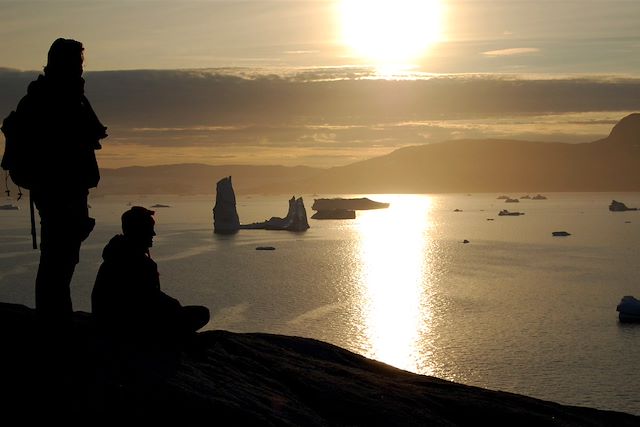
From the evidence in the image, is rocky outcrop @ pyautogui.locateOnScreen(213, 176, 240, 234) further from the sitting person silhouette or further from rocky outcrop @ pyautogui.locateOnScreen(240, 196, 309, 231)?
the sitting person silhouette

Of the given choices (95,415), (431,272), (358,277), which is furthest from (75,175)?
(431,272)

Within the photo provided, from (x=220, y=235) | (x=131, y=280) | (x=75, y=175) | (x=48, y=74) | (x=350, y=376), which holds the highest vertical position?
(x=48, y=74)

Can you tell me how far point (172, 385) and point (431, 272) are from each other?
53.3 m

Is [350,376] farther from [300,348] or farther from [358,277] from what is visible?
[358,277]

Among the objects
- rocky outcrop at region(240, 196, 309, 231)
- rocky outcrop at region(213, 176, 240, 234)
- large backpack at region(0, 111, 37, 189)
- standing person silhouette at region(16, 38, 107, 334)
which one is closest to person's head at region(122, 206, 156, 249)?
standing person silhouette at region(16, 38, 107, 334)

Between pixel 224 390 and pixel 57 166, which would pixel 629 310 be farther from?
pixel 57 166

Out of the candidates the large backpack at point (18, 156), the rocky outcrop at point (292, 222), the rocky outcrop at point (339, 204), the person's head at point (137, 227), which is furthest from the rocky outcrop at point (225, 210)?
the large backpack at point (18, 156)

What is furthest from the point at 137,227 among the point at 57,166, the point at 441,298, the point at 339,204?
the point at 339,204

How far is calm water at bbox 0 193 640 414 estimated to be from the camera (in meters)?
24.6

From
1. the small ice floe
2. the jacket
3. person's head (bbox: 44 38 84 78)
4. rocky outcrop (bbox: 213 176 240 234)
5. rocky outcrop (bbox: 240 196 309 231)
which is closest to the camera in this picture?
person's head (bbox: 44 38 84 78)

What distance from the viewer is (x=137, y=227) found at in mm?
7309

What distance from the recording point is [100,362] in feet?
22.5

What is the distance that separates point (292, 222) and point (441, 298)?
5931 cm

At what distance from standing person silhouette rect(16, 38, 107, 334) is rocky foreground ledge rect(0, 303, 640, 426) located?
0.45m
